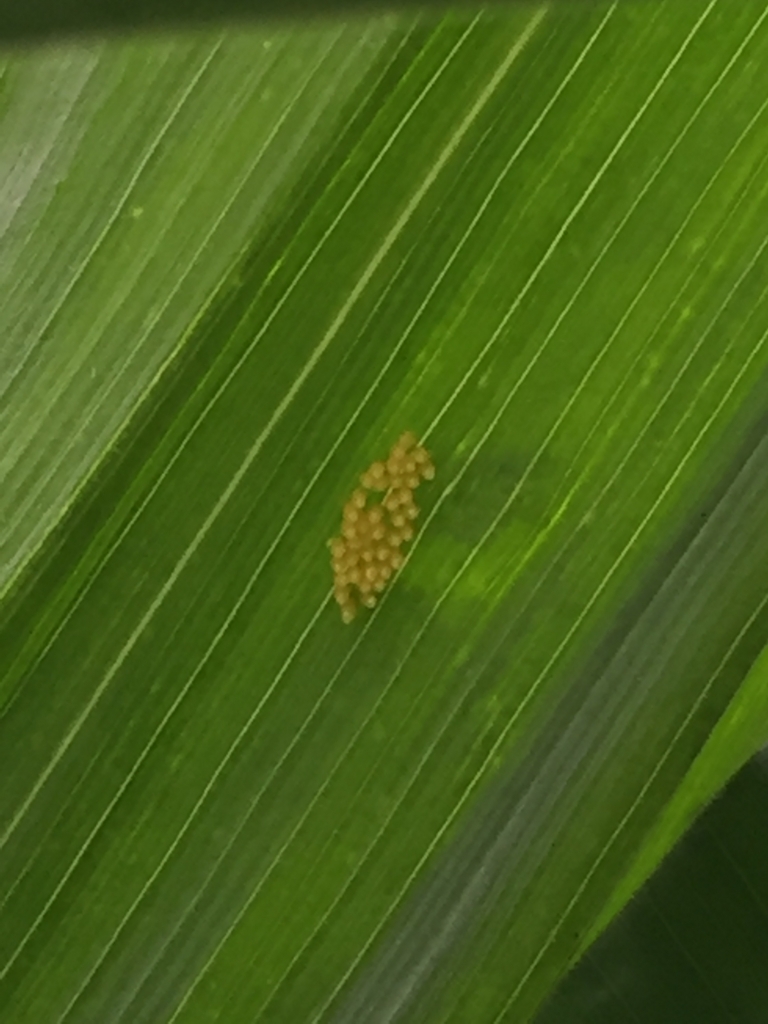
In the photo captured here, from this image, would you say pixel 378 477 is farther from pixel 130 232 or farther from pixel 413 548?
pixel 130 232

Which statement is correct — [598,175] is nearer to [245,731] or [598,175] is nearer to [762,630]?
[762,630]

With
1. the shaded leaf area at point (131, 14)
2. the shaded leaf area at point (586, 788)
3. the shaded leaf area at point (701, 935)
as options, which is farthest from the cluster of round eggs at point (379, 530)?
the shaded leaf area at point (131, 14)

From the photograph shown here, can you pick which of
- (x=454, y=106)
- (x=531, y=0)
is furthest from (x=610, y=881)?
(x=531, y=0)

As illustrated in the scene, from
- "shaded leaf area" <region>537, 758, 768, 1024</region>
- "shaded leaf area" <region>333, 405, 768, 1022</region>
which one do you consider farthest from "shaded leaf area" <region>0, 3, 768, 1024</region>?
"shaded leaf area" <region>537, 758, 768, 1024</region>

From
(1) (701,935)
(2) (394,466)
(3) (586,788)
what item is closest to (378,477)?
(2) (394,466)

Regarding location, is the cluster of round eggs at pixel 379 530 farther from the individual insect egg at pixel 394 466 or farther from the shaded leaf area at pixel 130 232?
the shaded leaf area at pixel 130 232

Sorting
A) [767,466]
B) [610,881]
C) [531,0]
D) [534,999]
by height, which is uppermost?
[531,0]
